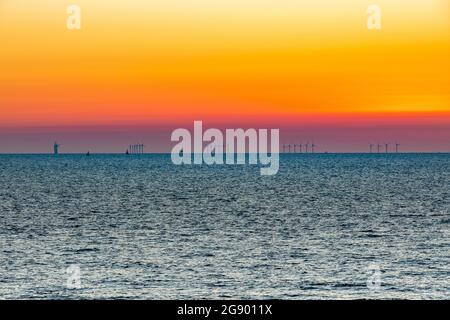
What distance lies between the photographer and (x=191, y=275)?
165ft

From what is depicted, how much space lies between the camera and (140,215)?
326 ft

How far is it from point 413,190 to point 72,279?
399 feet
